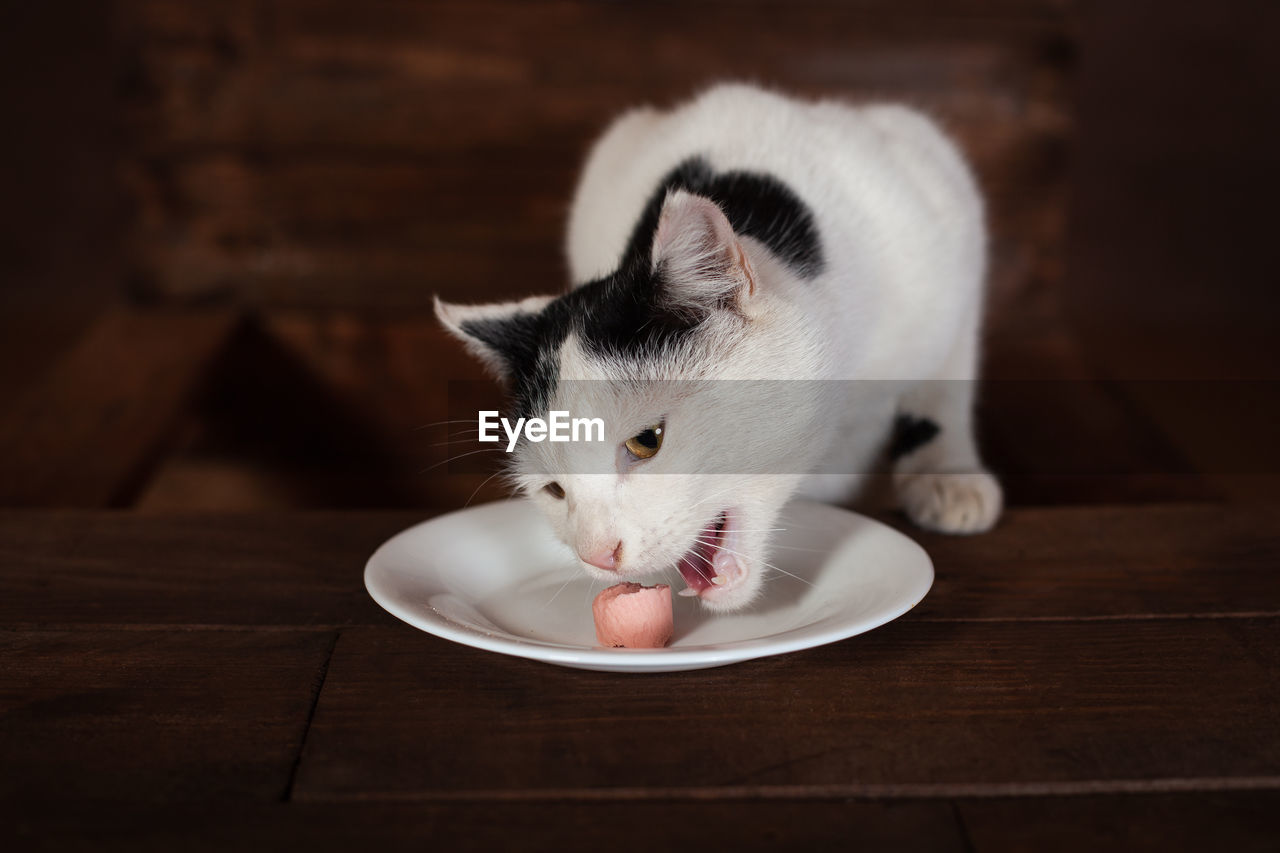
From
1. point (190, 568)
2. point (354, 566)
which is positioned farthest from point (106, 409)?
point (354, 566)

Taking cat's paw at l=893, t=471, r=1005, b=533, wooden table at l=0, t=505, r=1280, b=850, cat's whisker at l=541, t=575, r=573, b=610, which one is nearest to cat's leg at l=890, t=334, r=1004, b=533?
cat's paw at l=893, t=471, r=1005, b=533

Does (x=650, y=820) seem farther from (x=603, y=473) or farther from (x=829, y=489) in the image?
(x=829, y=489)

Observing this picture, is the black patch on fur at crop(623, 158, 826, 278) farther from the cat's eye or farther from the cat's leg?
the cat's leg

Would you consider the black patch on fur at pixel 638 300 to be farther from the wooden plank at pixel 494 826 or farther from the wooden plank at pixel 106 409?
the wooden plank at pixel 106 409

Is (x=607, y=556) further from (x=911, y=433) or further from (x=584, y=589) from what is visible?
(x=911, y=433)

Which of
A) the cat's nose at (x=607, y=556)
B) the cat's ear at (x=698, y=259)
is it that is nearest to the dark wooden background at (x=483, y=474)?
the cat's nose at (x=607, y=556)

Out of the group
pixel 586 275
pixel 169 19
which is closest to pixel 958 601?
pixel 586 275
